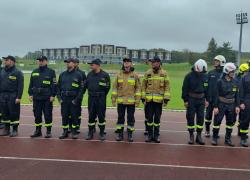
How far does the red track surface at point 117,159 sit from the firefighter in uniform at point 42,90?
65 cm

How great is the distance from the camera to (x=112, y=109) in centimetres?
1755

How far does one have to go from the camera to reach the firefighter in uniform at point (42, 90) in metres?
9.69

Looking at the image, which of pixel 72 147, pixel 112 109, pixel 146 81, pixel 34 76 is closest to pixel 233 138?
pixel 146 81

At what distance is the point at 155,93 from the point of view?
30.5 feet

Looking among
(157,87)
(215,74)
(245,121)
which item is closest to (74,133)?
(157,87)

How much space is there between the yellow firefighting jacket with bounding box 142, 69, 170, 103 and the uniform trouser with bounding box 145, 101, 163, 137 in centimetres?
21

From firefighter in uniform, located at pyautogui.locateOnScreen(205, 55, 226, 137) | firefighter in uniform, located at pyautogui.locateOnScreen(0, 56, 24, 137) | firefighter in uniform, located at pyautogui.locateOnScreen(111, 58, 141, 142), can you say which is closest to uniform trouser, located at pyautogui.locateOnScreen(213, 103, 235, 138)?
firefighter in uniform, located at pyautogui.locateOnScreen(205, 55, 226, 137)

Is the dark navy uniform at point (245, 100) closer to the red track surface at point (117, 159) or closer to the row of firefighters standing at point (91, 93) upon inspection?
the red track surface at point (117, 159)

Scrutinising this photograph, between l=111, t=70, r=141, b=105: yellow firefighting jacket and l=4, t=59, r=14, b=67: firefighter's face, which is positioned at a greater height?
l=4, t=59, r=14, b=67: firefighter's face

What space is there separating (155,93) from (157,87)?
17 centimetres

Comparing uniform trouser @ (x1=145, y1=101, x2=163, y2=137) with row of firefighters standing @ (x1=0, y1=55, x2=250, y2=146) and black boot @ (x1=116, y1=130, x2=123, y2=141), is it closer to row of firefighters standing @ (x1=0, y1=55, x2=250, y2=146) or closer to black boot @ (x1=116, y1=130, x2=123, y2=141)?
row of firefighters standing @ (x1=0, y1=55, x2=250, y2=146)

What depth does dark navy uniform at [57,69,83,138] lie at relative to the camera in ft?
31.8

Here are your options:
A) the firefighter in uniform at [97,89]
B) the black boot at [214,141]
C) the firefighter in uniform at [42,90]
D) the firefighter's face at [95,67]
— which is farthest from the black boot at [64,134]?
the black boot at [214,141]

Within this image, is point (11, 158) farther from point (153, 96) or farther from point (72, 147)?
point (153, 96)
